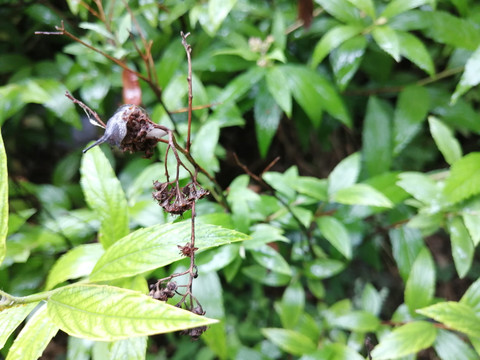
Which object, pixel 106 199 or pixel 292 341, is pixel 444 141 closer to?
pixel 292 341

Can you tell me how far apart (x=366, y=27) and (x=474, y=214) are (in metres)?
0.60

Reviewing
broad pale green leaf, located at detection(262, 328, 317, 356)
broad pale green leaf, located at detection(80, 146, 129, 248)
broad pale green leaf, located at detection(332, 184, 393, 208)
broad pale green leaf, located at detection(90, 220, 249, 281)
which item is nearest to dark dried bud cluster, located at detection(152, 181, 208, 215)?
broad pale green leaf, located at detection(90, 220, 249, 281)

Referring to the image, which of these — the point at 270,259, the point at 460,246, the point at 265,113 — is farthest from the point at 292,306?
the point at 265,113

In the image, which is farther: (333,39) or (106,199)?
(333,39)

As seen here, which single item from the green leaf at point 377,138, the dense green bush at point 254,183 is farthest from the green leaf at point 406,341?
the green leaf at point 377,138

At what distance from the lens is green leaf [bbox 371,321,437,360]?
0.80 meters

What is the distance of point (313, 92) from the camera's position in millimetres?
1134

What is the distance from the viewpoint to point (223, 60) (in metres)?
1.16

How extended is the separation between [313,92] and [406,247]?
54 centimetres

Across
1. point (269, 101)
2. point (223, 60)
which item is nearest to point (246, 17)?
point (223, 60)

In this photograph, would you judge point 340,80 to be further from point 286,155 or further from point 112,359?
point 112,359

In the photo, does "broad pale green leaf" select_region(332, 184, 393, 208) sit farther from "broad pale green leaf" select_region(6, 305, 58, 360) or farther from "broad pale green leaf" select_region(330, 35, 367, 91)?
"broad pale green leaf" select_region(6, 305, 58, 360)

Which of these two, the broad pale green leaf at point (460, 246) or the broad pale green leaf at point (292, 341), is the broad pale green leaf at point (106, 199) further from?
the broad pale green leaf at point (460, 246)

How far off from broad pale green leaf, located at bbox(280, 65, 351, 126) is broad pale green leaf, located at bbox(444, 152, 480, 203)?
0.35m
